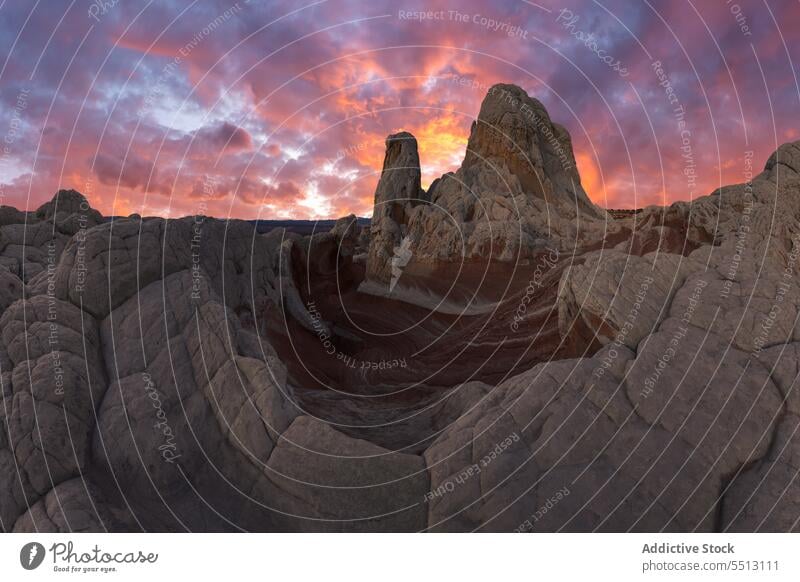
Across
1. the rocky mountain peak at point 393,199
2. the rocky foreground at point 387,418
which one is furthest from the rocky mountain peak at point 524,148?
the rocky foreground at point 387,418

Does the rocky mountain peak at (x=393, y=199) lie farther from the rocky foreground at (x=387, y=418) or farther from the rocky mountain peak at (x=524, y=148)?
the rocky foreground at (x=387, y=418)

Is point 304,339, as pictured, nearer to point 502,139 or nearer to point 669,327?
point 669,327

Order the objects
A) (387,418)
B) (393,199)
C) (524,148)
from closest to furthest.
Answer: (387,418)
(393,199)
(524,148)

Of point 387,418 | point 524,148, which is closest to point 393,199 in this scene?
point 524,148

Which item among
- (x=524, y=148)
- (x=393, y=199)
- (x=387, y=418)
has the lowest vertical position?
(x=387, y=418)

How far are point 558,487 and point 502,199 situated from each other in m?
28.7

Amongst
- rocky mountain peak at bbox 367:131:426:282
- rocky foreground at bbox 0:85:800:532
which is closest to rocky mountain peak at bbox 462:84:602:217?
rocky mountain peak at bbox 367:131:426:282

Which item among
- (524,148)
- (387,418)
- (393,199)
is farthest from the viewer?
(524,148)

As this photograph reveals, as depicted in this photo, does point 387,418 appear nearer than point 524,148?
Yes

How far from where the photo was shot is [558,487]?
6.05 meters

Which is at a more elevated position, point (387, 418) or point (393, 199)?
point (393, 199)

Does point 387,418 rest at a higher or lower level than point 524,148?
lower

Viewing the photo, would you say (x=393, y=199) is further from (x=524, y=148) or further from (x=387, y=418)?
(x=387, y=418)
